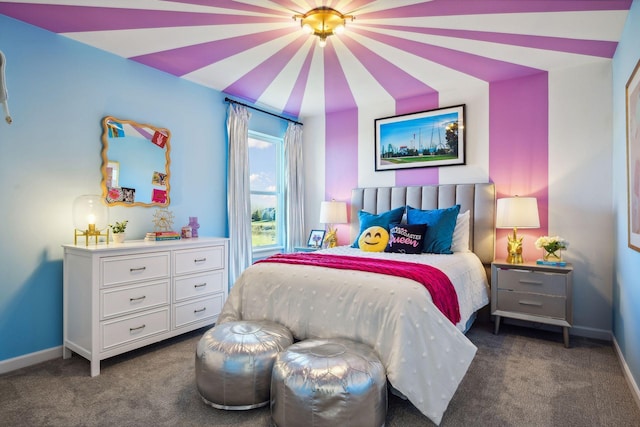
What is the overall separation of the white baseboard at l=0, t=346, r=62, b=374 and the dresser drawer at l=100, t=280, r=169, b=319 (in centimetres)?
64

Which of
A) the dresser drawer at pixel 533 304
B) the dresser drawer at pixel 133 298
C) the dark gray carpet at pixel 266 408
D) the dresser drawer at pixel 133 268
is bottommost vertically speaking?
the dark gray carpet at pixel 266 408

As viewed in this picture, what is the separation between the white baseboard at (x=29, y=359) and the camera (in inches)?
97.2

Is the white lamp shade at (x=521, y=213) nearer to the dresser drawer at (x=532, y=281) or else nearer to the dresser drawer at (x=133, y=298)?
the dresser drawer at (x=532, y=281)

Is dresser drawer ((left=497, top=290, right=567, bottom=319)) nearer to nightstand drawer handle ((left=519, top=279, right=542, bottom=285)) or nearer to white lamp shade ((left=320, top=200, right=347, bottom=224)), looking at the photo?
nightstand drawer handle ((left=519, top=279, right=542, bottom=285))

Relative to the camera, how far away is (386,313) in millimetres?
1978

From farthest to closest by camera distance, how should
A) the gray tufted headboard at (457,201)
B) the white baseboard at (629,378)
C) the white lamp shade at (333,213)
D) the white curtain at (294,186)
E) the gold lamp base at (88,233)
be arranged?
the white curtain at (294,186) → the white lamp shade at (333,213) → the gray tufted headboard at (457,201) → the gold lamp base at (88,233) → the white baseboard at (629,378)

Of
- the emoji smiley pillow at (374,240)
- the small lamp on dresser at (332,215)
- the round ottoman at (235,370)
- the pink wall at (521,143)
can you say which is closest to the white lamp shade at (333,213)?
the small lamp on dresser at (332,215)

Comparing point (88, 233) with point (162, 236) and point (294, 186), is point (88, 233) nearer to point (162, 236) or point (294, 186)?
point (162, 236)

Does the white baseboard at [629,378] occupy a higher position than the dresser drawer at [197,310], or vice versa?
the dresser drawer at [197,310]

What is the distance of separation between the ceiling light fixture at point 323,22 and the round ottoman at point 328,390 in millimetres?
2156

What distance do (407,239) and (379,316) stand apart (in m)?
1.45

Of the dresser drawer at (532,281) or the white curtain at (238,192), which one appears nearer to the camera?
the dresser drawer at (532,281)

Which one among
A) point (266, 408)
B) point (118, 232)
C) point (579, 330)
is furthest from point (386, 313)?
point (579, 330)

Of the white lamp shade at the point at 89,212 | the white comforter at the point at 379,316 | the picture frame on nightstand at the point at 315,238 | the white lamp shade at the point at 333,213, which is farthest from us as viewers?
the picture frame on nightstand at the point at 315,238
